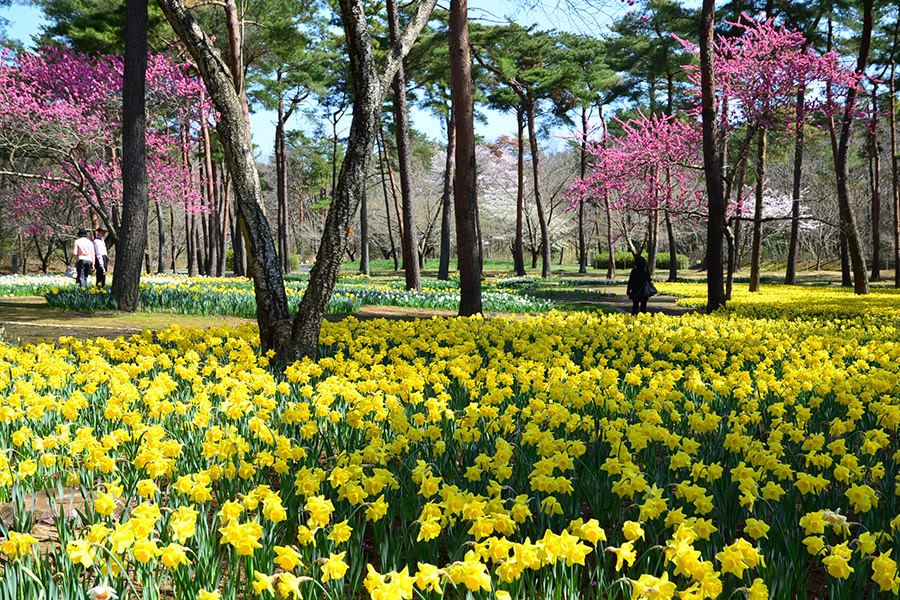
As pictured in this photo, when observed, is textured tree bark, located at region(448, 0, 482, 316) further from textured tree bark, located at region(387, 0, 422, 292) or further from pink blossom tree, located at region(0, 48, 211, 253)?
pink blossom tree, located at region(0, 48, 211, 253)

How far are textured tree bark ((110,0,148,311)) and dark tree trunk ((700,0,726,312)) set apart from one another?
9.47m

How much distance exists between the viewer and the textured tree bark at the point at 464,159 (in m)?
Result: 9.04

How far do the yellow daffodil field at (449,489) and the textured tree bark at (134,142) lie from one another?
212 inches

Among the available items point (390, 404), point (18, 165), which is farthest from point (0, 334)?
point (18, 165)

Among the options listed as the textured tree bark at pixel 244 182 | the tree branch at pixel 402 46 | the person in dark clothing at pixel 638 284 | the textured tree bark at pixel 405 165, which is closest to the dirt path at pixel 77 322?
the textured tree bark at pixel 244 182

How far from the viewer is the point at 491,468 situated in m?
2.32

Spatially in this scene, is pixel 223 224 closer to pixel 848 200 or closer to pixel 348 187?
pixel 848 200

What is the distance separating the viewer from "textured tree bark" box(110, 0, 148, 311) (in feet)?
31.5

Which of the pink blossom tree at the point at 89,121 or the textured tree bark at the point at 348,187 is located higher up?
the pink blossom tree at the point at 89,121

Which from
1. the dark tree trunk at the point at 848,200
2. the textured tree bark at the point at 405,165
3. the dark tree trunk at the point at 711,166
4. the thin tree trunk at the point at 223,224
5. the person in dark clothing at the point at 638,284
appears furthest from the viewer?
the thin tree trunk at the point at 223,224

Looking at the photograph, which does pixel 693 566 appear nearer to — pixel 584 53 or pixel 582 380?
pixel 582 380

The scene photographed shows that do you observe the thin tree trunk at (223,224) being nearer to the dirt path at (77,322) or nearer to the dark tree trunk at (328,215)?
the dirt path at (77,322)

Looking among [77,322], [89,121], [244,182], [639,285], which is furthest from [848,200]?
[89,121]

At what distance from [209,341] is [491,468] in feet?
11.9
